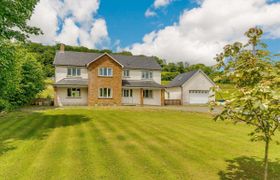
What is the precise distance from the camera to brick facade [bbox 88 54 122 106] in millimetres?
32656

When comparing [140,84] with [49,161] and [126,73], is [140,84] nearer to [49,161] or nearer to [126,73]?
[126,73]

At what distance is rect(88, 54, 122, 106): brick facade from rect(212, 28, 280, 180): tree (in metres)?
28.5

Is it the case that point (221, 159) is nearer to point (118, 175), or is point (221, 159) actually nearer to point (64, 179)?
point (118, 175)

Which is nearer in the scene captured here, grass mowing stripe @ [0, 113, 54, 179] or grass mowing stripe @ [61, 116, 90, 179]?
grass mowing stripe @ [61, 116, 90, 179]

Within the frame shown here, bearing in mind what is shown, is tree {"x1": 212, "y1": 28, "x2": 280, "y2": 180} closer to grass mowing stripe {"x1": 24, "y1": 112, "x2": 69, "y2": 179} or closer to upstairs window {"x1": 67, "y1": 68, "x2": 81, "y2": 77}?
grass mowing stripe {"x1": 24, "y1": 112, "x2": 69, "y2": 179}

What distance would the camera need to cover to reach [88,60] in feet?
120

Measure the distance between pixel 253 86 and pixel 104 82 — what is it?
29.4 m

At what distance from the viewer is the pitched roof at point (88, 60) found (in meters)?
34.7

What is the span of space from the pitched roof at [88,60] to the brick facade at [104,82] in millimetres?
3156

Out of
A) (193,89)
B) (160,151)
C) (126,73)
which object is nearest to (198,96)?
(193,89)

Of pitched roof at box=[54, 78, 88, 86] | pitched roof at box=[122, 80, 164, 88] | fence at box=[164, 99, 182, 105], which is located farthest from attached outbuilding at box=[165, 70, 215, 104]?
pitched roof at box=[54, 78, 88, 86]

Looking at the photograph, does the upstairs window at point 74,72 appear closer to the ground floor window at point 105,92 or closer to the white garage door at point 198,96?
the ground floor window at point 105,92

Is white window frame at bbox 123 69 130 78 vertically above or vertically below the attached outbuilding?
above

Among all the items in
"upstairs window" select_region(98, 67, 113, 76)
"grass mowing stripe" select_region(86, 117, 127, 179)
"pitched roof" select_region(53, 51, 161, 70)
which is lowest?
"grass mowing stripe" select_region(86, 117, 127, 179)
